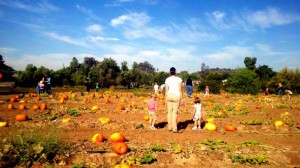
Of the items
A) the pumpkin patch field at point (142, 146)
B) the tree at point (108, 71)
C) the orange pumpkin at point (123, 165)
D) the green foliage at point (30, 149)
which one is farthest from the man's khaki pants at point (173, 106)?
the tree at point (108, 71)

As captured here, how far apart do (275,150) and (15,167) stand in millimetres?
6636

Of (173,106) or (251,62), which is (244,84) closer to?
(173,106)

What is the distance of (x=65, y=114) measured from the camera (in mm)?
12422

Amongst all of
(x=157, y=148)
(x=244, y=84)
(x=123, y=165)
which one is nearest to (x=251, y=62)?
(x=244, y=84)

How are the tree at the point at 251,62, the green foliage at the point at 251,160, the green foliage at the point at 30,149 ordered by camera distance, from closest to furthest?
the green foliage at the point at 30,149 < the green foliage at the point at 251,160 < the tree at the point at 251,62

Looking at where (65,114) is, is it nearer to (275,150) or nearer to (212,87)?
(275,150)

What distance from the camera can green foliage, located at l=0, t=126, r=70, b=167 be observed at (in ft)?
18.4

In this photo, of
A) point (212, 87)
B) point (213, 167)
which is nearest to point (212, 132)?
point (213, 167)

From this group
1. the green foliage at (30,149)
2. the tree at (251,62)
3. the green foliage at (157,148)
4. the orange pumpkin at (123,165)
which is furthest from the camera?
the tree at (251,62)

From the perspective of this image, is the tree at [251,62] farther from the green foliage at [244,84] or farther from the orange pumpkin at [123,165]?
the orange pumpkin at [123,165]

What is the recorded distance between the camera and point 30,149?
231 inches

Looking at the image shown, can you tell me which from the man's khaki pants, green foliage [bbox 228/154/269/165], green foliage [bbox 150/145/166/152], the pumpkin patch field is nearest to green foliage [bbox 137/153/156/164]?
the pumpkin patch field

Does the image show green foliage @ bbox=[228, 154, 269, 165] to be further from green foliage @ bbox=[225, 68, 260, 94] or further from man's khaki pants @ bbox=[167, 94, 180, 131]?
green foliage @ bbox=[225, 68, 260, 94]

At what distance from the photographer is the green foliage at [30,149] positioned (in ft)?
18.4
